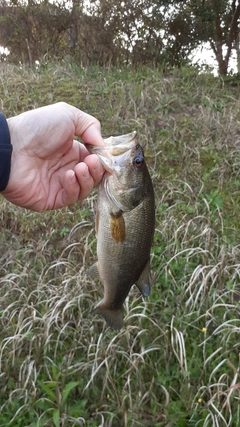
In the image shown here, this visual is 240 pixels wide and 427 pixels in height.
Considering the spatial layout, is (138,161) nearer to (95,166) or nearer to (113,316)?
(95,166)

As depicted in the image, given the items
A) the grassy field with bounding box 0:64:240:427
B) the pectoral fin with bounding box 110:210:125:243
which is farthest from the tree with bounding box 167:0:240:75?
the pectoral fin with bounding box 110:210:125:243

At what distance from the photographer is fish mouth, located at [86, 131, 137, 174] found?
6.04 ft

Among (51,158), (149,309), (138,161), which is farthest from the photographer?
(149,309)

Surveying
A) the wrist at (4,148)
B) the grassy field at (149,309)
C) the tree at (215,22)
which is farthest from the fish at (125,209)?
the tree at (215,22)

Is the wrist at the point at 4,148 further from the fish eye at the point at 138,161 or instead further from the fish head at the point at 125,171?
the fish eye at the point at 138,161

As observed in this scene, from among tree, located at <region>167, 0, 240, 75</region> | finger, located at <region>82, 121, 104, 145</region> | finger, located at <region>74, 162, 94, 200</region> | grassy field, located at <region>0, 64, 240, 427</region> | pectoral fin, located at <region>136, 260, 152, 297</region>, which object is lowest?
grassy field, located at <region>0, 64, 240, 427</region>

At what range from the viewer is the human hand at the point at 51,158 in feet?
6.65

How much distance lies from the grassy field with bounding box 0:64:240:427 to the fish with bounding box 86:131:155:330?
117 cm

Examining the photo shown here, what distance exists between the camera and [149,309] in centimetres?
324

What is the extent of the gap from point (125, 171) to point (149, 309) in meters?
1.67

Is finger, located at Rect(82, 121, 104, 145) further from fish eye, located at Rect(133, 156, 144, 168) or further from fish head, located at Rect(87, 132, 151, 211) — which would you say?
fish eye, located at Rect(133, 156, 144, 168)

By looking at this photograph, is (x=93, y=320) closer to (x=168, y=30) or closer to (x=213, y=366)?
(x=213, y=366)

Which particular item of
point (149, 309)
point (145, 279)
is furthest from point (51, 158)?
point (149, 309)

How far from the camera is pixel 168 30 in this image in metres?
7.19
